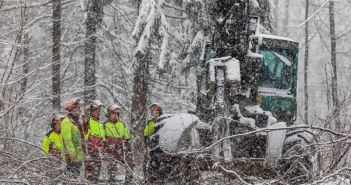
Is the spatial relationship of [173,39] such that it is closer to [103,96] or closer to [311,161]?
[103,96]

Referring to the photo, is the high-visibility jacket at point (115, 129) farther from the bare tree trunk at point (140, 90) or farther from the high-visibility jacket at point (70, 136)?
the bare tree trunk at point (140, 90)

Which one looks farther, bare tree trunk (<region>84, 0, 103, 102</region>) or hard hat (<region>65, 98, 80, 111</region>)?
bare tree trunk (<region>84, 0, 103, 102</region>)

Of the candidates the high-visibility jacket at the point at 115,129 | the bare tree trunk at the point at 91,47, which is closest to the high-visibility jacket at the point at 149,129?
the high-visibility jacket at the point at 115,129

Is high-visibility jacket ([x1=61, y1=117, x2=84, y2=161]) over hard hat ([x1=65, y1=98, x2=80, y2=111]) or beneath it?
beneath

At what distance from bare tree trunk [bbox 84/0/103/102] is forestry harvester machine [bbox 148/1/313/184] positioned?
10.1 metres

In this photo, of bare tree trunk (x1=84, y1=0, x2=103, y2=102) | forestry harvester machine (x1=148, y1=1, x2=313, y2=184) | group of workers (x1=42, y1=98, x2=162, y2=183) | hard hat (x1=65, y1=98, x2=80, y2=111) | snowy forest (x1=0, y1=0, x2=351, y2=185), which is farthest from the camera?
bare tree trunk (x1=84, y1=0, x2=103, y2=102)

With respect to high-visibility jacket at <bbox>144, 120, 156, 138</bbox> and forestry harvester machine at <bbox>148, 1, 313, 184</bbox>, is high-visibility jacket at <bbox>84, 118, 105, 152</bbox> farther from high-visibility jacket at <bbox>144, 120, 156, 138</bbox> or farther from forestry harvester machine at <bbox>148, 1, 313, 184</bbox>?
forestry harvester machine at <bbox>148, 1, 313, 184</bbox>

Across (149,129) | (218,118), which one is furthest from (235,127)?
(149,129)

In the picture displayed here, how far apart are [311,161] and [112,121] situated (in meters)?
4.59

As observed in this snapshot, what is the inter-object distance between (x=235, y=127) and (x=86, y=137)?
360cm

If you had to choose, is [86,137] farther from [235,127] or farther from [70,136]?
[235,127]

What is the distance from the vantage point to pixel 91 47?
18594mm

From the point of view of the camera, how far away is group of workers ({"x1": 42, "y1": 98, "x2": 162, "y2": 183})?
8328 mm

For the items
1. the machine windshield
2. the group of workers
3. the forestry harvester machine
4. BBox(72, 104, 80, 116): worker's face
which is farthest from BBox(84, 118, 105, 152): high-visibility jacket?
the machine windshield
